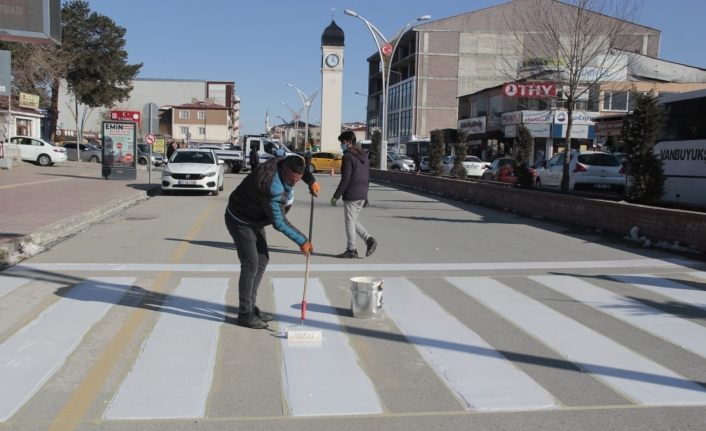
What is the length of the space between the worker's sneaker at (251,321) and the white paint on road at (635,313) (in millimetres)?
3699

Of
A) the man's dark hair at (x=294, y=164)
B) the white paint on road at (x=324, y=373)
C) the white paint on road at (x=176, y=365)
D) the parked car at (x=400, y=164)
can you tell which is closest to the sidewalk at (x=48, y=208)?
the white paint on road at (x=176, y=365)

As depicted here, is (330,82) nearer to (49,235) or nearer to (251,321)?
(49,235)

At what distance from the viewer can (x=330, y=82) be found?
230 ft

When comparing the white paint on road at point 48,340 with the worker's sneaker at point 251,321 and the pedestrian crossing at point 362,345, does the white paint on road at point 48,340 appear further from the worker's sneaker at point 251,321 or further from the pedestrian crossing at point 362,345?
the worker's sneaker at point 251,321

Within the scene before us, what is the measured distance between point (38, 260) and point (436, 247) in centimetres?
649

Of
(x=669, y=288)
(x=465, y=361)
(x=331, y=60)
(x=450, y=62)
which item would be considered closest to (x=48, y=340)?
(x=465, y=361)

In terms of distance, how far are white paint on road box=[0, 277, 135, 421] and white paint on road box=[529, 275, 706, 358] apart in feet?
17.5

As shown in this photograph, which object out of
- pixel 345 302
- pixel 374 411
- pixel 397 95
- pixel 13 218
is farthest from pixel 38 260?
pixel 397 95

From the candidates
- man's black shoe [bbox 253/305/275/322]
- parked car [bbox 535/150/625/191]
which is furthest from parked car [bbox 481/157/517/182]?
man's black shoe [bbox 253/305/275/322]

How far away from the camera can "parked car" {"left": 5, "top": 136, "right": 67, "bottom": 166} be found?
3806cm

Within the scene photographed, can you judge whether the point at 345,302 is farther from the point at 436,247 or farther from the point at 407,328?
the point at 436,247

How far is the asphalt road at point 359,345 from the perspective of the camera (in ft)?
14.4

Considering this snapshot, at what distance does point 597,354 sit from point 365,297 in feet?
7.34

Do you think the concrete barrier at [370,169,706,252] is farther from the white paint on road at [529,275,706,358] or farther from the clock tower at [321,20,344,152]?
the clock tower at [321,20,344,152]
